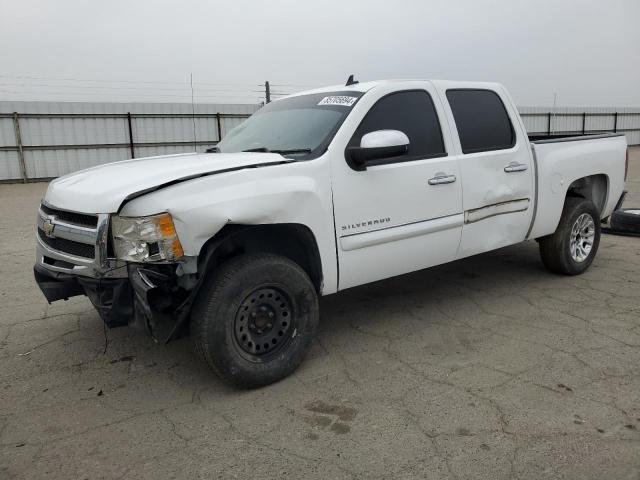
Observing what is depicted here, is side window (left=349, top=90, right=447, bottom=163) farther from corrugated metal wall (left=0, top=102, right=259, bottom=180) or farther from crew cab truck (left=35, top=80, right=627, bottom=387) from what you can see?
corrugated metal wall (left=0, top=102, right=259, bottom=180)

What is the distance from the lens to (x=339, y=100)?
377 cm

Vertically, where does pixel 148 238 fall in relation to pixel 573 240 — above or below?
above

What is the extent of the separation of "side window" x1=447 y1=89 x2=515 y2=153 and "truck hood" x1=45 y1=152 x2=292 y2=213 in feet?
5.50

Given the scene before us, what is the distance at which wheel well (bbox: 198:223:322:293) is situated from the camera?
117 inches

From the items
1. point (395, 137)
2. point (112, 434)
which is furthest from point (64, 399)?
point (395, 137)

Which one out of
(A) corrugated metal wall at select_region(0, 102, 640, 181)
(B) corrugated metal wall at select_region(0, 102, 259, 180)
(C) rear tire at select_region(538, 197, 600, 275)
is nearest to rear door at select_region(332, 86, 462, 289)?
(C) rear tire at select_region(538, 197, 600, 275)

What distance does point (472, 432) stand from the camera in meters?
2.61

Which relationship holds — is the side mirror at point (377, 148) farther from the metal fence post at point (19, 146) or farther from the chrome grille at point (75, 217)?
the metal fence post at point (19, 146)

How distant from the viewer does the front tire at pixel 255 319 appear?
9.57 ft

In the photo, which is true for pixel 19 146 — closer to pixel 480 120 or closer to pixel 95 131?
pixel 95 131

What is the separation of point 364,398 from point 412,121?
6.83 feet

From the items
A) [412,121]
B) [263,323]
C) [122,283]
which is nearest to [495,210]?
[412,121]

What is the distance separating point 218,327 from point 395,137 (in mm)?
1644

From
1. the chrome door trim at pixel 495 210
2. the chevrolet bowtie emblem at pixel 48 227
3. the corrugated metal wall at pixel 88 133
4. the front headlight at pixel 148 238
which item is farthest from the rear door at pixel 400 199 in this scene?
the corrugated metal wall at pixel 88 133
